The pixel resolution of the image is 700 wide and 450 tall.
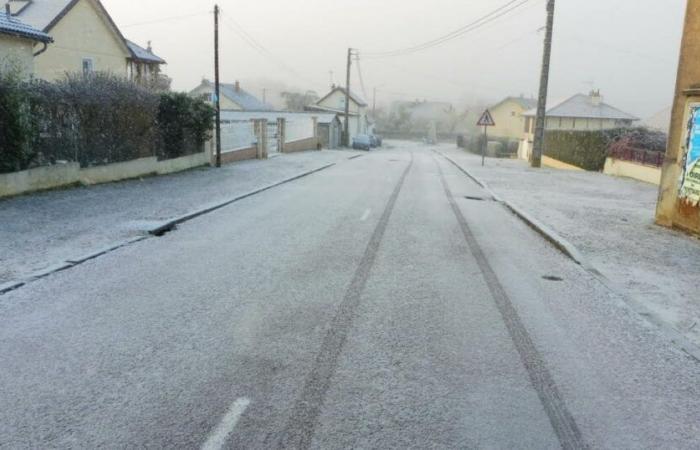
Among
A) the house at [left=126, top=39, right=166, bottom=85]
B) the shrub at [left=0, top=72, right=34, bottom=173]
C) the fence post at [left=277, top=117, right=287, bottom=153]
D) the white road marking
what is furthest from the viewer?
the house at [left=126, top=39, right=166, bottom=85]

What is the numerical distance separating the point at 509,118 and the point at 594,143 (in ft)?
193

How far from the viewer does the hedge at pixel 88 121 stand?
13.4m

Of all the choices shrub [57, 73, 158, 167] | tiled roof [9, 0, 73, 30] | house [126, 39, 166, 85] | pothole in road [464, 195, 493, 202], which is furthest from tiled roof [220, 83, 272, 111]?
pothole in road [464, 195, 493, 202]

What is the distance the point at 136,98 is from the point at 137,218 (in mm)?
8038

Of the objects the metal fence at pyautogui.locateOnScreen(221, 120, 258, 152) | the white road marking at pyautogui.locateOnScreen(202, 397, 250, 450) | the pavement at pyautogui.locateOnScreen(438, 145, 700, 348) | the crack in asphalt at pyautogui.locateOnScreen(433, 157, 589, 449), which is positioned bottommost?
the white road marking at pyautogui.locateOnScreen(202, 397, 250, 450)

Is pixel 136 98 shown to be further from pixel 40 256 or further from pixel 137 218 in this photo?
pixel 40 256

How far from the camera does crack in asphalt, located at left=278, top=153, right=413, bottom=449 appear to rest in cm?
386

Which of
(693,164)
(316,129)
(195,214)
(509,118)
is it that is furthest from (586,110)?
(195,214)

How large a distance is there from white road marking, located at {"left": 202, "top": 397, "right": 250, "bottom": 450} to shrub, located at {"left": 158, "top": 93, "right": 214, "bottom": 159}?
17.6 metres

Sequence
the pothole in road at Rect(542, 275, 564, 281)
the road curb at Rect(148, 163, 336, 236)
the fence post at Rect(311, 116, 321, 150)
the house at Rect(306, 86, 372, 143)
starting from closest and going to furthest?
the pothole in road at Rect(542, 275, 564, 281)
the road curb at Rect(148, 163, 336, 236)
the fence post at Rect(311, 116, 321, 150)
the house at Rect(306, 86, 372, 143)

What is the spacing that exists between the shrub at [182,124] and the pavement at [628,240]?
38.6ft

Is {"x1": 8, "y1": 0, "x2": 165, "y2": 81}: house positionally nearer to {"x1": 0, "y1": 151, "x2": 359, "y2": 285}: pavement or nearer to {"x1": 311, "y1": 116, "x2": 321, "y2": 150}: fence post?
{"x1": 311, "y1": 116, "x2": 321, "y2": 150}: fence post

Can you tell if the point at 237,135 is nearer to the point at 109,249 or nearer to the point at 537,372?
the point at 109,249

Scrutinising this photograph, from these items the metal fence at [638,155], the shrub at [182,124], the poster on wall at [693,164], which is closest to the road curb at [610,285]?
the poster on wall at [693,164]
